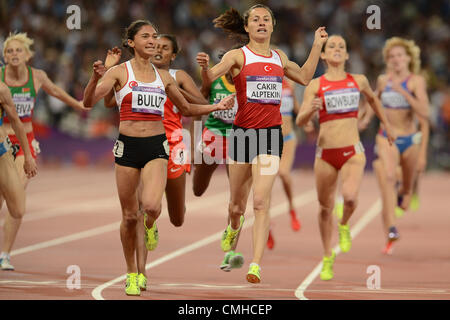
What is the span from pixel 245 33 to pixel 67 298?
2954mm

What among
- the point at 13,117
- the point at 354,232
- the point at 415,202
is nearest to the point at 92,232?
the point at 354,232

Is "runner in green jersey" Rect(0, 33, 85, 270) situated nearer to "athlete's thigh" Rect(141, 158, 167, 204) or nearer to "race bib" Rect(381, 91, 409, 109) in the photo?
"athlete's thigh" Rect(141, 158, 167, 204)

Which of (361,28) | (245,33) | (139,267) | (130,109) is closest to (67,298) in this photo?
(139,267)

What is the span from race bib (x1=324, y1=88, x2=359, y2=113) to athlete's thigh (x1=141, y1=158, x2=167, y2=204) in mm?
2548

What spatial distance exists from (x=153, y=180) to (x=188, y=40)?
1811cm

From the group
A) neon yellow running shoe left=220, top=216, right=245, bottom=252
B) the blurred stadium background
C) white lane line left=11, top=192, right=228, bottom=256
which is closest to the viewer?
neon yellow running shoe left=220, top=216, right=245, bottom=252

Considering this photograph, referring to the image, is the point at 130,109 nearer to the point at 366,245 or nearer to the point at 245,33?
the point at 245,33

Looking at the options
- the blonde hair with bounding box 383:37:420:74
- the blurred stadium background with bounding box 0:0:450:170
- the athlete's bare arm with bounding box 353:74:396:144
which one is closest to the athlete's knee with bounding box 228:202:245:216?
the athlete's bare arm with bounding box 353:74:396:144

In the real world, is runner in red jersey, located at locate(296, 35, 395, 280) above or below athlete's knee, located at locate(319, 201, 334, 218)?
above

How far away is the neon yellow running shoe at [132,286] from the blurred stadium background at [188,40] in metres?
14.8

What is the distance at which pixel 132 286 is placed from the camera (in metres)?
8.24

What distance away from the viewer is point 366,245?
12.5m

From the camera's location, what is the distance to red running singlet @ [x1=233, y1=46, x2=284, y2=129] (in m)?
8.40

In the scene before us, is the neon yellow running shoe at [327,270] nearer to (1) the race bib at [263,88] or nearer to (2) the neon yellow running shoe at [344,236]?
(2) the neon yellow running shoe at [344,236]
